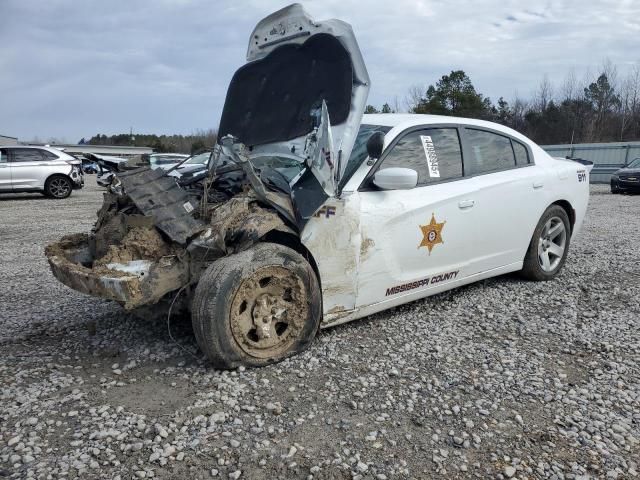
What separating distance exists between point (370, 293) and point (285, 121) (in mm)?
1524

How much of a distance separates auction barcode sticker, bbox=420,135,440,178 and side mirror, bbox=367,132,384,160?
2.09 ft

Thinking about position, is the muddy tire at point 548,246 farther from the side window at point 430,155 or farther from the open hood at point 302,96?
the open hood at point 302,96

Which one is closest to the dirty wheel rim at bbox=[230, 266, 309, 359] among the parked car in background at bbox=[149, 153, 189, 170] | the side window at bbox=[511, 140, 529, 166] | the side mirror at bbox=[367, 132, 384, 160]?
the side mirror at bbox=[367, 132, 384, 160]

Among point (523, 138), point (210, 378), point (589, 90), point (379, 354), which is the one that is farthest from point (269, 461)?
point (589, 90)

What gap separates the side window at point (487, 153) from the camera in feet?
14.3

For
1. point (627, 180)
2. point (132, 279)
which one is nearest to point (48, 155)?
point (132, 279)

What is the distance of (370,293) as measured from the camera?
12.0 feet

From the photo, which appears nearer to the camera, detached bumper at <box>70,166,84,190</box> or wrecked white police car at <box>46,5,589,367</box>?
wrecked white police car at <box>46,5,589,367</box>

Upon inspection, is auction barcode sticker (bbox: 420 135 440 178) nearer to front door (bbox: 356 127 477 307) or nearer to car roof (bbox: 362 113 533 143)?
front door (bbox: 356 127 477 307)

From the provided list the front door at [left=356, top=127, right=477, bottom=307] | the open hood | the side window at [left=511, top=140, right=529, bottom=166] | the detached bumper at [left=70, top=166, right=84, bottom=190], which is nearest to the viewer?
the open hood

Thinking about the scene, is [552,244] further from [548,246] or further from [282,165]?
[282,165]

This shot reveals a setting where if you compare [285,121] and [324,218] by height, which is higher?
[285,121]

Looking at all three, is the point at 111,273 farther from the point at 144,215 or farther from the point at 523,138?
the point at 523,138

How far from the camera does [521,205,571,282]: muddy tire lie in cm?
495
